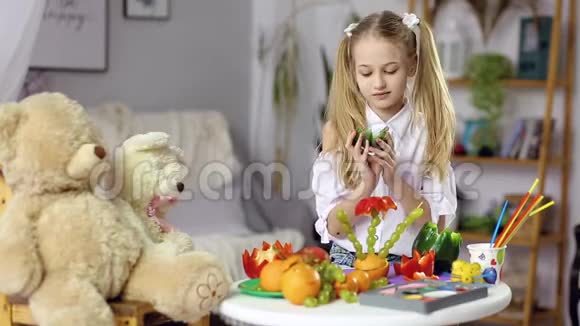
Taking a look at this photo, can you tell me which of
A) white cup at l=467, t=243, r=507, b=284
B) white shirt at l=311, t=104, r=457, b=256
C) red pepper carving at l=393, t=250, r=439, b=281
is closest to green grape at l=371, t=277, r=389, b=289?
red pepper carving at l=393, t=250, r=439, b=281

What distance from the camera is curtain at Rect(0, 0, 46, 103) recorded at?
101 inches

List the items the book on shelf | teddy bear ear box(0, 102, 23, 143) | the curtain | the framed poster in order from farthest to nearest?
1. the book on shelf
2. the framed poster
3. the curtain
4. teddy bear ear box(0, 102, 23, 143)

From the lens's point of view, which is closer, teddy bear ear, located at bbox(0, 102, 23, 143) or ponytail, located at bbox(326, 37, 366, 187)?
teddy bear ear, located at bbox(0, 102, 23, 143)

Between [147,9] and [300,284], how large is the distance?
2.94 metres

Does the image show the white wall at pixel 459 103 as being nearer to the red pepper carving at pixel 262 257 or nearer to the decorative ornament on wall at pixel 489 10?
the decorative ornament on wall at pixel 489 10

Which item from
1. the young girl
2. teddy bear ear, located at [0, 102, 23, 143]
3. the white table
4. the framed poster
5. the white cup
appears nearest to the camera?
the white table

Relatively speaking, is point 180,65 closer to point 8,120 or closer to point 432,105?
point 432,105

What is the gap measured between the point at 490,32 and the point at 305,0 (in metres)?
1.00

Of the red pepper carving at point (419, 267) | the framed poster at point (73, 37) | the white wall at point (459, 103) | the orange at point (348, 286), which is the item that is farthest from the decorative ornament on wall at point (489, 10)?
the orange at point (348, 286)

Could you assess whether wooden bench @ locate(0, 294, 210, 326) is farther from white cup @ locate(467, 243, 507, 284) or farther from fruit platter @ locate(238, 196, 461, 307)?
white cup @ locate(467, 243, 507, 284)

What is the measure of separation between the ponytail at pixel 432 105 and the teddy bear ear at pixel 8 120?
85 cm

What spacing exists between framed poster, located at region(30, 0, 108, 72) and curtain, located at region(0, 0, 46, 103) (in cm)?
99

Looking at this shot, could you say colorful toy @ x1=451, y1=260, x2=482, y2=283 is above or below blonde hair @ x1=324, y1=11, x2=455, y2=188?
below

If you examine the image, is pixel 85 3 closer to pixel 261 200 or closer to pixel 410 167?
pixel 261 200
